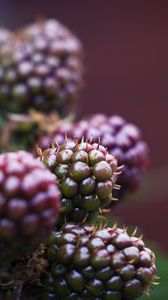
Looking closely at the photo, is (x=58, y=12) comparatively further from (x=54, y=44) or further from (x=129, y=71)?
(x=54, y=44)

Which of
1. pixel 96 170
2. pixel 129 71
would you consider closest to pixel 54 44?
pixel 96 170

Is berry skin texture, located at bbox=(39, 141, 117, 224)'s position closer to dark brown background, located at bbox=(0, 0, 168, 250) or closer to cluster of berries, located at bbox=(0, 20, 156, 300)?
cluster of berries, located at bbox=(0, 20, 156, 300)

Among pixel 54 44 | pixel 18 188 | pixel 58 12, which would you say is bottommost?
pixel 18 188

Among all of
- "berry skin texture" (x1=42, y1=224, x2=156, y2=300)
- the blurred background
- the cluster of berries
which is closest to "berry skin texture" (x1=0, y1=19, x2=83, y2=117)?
the cluster of berries

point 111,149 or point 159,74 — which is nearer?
point 111,149

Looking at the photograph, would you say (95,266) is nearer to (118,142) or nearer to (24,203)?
(24,203)

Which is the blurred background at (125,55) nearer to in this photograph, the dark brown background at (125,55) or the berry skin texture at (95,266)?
the dark brown background at (125,55)

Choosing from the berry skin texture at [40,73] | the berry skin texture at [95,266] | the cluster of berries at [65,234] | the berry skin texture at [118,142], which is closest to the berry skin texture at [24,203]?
the cluster of berries at [65,234]
